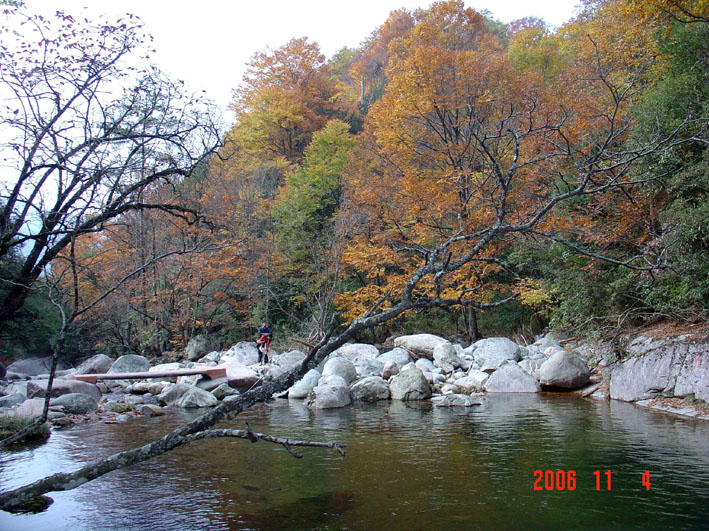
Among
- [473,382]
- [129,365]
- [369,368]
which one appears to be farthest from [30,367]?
[473,382]

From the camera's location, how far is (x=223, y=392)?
14.8 metres

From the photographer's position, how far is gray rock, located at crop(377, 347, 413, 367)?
57.0 feet

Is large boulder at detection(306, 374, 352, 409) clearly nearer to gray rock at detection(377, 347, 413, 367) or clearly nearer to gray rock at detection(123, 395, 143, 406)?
gray rock at detection(377, 347, 413, 367)

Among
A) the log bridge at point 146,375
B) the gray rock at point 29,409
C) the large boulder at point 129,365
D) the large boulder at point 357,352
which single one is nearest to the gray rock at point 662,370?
the large boulder at point 357,352

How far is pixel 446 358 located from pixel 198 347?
1166 centimetres

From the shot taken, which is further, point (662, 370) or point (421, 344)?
point (421, 344)

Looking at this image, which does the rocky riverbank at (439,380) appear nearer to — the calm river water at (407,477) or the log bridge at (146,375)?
the log bridge at (146,375)

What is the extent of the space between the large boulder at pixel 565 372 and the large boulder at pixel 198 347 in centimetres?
1478

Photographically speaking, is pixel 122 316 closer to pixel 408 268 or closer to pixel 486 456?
pixel 408 268

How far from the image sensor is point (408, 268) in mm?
21547

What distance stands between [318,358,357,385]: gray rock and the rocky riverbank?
29 mm

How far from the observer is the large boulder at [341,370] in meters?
15.0

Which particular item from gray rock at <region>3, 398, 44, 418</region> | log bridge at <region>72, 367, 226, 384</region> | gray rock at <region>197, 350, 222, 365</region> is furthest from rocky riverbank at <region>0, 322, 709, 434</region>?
gray rock at <region>197, 350, 222, 365</region>

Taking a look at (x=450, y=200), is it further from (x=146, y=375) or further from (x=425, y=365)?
(x=146, y=375)
